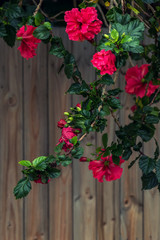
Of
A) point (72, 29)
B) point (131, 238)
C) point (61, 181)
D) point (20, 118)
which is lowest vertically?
point (131, 238)

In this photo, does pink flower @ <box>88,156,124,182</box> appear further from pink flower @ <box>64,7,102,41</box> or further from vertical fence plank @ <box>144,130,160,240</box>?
vertical fence plank @ <box>144,130,160,240</box>

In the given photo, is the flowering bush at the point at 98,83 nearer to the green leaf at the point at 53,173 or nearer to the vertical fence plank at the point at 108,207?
the green leaf at the point at 53,173

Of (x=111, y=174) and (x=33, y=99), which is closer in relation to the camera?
(x=111, y=174)

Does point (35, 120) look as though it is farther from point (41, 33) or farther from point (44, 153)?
point (41, 33)

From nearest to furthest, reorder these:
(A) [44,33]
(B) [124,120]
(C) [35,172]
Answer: (C) [35,172], (A) [44,33], (B) [124,120]

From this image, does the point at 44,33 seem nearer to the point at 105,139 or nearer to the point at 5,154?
the point at 105,139

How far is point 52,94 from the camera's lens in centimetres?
217

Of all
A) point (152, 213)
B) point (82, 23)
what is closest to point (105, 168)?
point (82, 23)

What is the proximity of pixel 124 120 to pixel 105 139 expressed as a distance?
64cm

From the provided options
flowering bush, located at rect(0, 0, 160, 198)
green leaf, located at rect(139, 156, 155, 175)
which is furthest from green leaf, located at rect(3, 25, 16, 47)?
green leaf, located at rect(139, 156, 155, 175)

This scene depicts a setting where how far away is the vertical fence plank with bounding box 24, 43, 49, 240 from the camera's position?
2141mm

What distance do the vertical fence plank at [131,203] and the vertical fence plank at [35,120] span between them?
0.43m

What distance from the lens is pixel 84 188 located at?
2.24 meters

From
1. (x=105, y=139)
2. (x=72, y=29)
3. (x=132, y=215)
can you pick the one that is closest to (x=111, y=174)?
(x=105, y=139)
